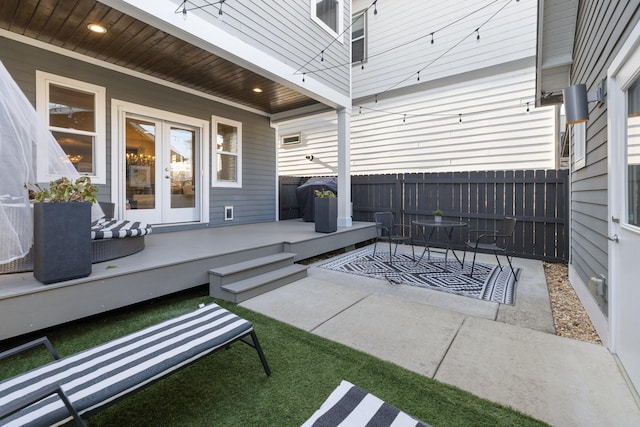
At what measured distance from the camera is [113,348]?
173 cm

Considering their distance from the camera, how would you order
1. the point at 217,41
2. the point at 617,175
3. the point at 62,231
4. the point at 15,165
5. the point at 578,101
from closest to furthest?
1. the point at 15,165
2. the point at 617,175
3. the point at 62,231
4. the point at 578,101
5. the point at 217,41

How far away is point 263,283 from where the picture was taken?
11.7ft

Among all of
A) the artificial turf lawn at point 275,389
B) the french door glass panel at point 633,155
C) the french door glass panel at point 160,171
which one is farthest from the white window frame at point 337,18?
the artificial turf lawn at point 275,389

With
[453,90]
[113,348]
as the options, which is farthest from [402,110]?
[113,348]

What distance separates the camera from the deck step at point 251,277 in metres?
3.37

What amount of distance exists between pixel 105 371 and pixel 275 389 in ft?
3.07

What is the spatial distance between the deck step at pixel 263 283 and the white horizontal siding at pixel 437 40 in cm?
607

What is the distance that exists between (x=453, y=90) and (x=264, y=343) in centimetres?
725

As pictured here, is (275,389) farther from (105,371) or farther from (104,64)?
(104,64)

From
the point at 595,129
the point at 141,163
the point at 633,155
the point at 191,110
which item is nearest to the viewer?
the point at 633,155

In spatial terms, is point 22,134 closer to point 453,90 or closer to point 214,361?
point 214,361

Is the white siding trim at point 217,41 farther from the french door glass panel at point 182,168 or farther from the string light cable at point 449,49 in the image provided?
the string light cable at point 449,49

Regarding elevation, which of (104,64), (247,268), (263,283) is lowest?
(263,283)

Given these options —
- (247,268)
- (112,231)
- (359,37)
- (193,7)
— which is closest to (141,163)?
(112,231)
